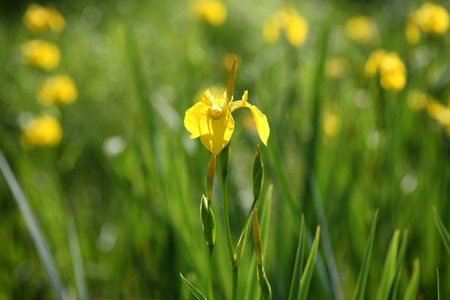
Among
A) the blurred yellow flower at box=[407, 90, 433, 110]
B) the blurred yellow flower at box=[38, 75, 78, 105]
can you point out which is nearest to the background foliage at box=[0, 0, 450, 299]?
the blurred yellow flower at box=[407, 90, 433, 110]

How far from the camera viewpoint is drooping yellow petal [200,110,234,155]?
1.89 feet

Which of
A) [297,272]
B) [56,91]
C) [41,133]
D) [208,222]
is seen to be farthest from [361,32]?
[208,222]

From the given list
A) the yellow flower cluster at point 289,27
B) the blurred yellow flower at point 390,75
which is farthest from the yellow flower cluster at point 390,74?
the yellow flower cluster at point 289,27

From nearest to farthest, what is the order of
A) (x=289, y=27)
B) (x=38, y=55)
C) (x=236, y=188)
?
(x=236, y=188) < (x=289, y=27) < (x=38, y=55)

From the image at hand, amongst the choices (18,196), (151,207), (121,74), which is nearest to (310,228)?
(151,207)

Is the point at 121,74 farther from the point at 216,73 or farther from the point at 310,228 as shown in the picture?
the point at 310,228

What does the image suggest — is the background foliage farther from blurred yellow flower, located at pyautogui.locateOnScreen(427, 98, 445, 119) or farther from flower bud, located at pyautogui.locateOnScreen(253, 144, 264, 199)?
flower bud, located at pyautogui.locateOnScreen(253, 144, 264, 199)

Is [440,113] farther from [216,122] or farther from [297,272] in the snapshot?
[216,122]

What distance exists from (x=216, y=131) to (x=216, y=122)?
0.01 meters

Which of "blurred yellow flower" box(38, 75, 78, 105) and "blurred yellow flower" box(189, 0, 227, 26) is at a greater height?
"blurred yellow flower" box(189, 0, 227, 26)

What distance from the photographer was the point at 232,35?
406 cm

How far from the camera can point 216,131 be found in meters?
0.58

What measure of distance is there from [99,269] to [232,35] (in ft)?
10.0

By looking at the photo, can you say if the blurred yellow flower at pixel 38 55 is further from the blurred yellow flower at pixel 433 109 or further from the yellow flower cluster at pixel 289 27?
the blurred yellow flower at pixel 433 109
